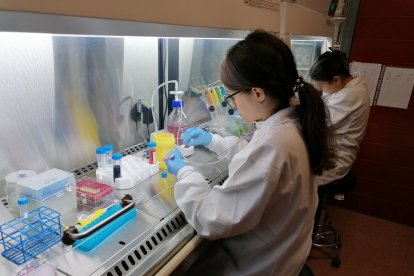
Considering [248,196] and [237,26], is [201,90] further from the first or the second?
[248,196]

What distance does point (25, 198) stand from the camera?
0.91 meters

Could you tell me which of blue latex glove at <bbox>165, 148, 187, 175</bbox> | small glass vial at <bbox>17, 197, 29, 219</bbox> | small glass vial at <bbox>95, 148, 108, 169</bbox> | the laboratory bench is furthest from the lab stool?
small glass vial at <bbox>17, 197, 29, 219</bbox>

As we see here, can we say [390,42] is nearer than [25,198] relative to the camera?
No

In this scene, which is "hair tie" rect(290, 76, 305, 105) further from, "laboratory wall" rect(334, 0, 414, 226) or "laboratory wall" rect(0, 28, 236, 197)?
"laboratory wall" rect(334, 0, 414, 226)

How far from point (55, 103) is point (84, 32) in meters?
0.55

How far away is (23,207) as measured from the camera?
0.90m

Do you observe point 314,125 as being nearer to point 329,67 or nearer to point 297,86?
point 297,86

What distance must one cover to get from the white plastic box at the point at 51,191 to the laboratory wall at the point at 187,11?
0.53 metres

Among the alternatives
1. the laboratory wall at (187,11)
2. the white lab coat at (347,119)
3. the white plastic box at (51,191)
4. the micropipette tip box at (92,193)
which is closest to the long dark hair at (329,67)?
the white lab coat at (347,119)

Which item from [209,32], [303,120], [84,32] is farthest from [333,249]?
[84,32]

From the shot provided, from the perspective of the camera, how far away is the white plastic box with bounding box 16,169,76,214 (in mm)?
904

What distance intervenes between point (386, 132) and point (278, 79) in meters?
2.32

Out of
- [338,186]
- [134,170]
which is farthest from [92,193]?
[338,186]

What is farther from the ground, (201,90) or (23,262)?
(201,90)
